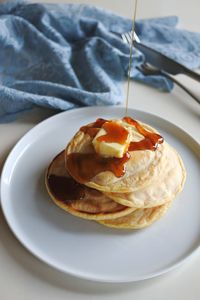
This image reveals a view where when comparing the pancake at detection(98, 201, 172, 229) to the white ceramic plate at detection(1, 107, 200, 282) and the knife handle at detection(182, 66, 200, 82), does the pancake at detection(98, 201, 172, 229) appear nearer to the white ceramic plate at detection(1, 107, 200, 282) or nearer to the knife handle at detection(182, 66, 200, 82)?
the white ceramic plate at detection(1, 107, 200, 282)

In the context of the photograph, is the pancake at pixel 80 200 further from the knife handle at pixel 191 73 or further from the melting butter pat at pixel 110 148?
the knife handle at pixel 191 73

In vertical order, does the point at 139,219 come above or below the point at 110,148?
below

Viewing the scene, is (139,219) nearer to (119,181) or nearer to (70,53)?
(119,181)

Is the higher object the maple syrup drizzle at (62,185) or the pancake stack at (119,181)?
the pancake stack at (119,181)

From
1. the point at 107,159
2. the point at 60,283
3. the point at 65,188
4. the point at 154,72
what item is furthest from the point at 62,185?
the point at 154,72

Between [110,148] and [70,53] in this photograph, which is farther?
[70,53]

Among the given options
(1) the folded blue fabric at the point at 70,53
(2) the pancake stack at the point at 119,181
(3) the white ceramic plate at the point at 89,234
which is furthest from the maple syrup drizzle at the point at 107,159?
(1) the folded blue fabric at the point at 70,53

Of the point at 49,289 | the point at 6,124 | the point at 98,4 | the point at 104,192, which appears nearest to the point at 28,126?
the point at 6,124

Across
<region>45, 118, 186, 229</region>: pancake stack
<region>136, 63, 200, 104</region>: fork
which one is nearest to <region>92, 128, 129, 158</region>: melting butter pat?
<region>45, 118, 186, 229</region>: pancake stack
